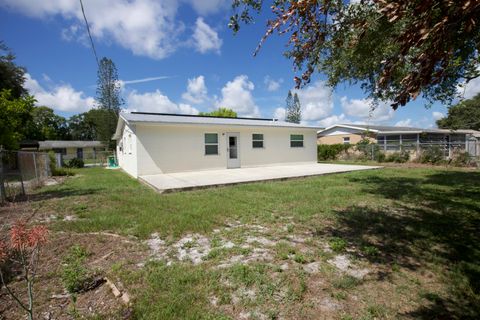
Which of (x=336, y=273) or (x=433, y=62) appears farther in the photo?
(x=336, y=273)

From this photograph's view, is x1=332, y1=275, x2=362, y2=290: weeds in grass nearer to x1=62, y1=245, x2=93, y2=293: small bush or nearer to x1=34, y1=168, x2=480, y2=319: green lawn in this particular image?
x1=34, y1=168, x2=480, y2=319: green lawn

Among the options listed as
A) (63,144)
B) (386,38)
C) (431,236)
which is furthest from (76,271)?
(63,144)

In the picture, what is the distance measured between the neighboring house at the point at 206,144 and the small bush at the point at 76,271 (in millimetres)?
8701

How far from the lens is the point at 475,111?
30.3 metres

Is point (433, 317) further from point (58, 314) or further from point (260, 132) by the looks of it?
point (260, 132)

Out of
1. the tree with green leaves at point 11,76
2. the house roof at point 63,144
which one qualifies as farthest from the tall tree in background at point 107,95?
the tree with green leaves at point 11,76

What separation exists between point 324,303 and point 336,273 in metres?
0.65

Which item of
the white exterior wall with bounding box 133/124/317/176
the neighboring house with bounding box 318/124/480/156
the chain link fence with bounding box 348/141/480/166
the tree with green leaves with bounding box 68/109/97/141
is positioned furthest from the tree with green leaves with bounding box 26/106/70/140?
the chain link fence with bounding box 348/141/480/166

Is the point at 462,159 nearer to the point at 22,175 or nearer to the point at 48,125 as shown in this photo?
the point at 22,175

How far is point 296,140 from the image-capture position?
1717cm

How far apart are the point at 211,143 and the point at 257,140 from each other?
3.05 metres

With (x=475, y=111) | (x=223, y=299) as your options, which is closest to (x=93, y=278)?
(x=223, y=299)

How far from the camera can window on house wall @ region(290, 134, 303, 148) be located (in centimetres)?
1698

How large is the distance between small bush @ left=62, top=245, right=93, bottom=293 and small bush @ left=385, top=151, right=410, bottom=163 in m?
19.4
